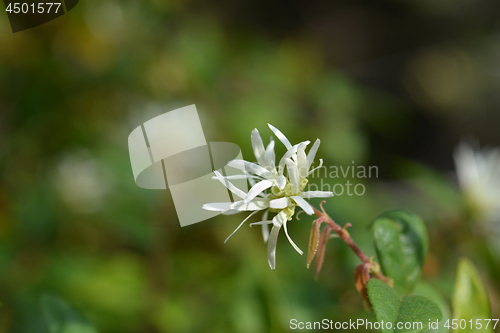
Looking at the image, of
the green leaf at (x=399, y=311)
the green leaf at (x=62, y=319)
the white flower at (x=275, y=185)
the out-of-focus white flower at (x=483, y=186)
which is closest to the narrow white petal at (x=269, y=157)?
the white flower at (x=275, y=185)

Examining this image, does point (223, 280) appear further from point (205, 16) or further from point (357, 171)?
point (205, 16)

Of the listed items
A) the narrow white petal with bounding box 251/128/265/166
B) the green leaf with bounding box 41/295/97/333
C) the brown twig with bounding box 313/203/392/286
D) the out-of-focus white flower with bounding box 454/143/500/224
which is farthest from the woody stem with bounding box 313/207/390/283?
the out-of-focus white flower with bounding box 454/143/500/224

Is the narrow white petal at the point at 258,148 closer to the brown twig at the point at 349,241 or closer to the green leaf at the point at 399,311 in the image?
the brown twig at the point at 349,241

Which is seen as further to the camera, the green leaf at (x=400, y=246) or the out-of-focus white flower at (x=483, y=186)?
the out-of-focus white flower at (x=483, y=186)

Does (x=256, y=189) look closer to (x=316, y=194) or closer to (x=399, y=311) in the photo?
(x=316, y=194)

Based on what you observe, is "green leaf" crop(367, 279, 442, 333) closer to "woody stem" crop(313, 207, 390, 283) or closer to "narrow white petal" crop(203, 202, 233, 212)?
"woody stem" crop(313, 207, 390, 283)

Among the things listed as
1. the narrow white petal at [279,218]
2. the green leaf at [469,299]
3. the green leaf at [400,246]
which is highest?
the narrow white petal at [279,218]
